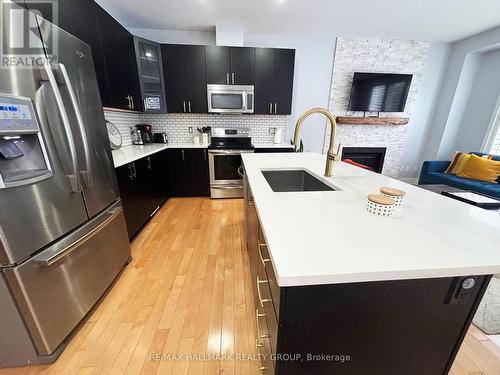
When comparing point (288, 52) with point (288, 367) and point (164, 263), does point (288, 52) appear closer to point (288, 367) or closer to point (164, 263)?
point (164, 263)

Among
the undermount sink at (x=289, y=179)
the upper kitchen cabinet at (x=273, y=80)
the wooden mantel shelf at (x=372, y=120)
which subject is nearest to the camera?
the undermount sink at (x=289, y=179)

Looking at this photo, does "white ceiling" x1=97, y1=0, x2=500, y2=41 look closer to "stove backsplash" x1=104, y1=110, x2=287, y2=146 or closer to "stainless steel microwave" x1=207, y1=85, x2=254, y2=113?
"stainless steel microwave" x1=207, y1=85, x2=254, y2=113

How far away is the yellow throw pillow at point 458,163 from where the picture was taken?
3.44 metres

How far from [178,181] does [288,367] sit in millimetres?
3116

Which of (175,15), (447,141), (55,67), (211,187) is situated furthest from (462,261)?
(447,141)

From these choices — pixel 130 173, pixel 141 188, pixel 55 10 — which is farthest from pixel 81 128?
pixel 141 188

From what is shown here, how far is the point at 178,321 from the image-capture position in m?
1.41

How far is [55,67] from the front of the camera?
1112 millimetres

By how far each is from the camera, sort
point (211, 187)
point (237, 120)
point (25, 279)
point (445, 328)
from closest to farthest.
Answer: point (445, 328) < point (25, 279) < point (211, 187) < point (237, 120)

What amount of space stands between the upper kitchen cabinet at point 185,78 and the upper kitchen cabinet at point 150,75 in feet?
0.28

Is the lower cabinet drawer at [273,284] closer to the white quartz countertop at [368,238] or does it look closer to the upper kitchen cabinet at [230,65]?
the white quartz countertop at [368,238]

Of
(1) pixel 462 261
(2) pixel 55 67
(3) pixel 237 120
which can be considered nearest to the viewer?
(1) pixel 462 261

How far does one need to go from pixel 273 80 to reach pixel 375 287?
340 centimetres

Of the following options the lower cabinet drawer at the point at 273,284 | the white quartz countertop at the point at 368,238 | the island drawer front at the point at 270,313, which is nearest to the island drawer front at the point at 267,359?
the island drawer front at the point at 270,313
